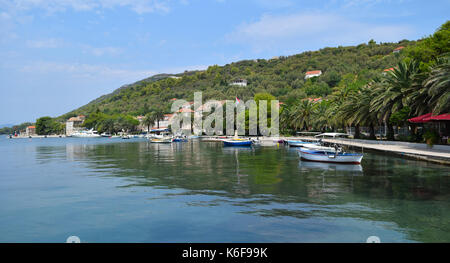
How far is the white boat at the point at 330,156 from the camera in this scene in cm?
3209

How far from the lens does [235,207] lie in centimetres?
1642

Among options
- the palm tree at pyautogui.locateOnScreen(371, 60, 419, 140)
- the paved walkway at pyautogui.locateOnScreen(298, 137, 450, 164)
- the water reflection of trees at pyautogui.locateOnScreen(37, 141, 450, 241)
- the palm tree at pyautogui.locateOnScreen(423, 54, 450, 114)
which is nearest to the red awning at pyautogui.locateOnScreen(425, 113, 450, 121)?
the palm tree at pyautogui.locateOnScreen(423, 54, 450, 114)

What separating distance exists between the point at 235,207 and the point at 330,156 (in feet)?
65.7

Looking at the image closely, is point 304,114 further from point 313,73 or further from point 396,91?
point 313,73

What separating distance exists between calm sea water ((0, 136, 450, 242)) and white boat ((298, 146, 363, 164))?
4.18m

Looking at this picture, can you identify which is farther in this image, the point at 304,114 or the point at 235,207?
the point at 304,114

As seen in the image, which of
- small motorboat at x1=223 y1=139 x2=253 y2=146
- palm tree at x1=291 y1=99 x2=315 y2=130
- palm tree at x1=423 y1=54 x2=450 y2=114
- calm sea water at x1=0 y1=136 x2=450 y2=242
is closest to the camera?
calm sea water at x1=0 y1=136 x2=450 y2=242

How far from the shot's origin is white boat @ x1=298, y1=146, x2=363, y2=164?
3209 centimetres

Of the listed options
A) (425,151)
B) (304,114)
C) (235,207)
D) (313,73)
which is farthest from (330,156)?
(313,73)

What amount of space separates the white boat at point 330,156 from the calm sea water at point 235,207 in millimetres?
4184

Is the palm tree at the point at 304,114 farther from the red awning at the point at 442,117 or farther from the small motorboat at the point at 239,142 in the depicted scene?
the red awning at the point at 442,117

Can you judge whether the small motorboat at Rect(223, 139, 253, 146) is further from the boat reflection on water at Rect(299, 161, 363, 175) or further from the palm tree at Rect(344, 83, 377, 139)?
the boat reflection on water at Rect(299, 161, 363, 175)

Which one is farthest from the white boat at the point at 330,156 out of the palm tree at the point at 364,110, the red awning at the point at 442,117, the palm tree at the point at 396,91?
the palm tree at the point at 364,110
